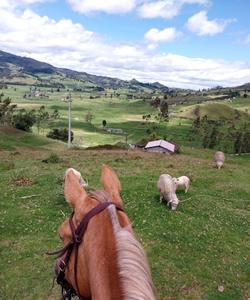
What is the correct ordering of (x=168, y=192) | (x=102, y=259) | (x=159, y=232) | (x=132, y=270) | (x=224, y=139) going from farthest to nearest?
(x=224, y=139) < (x=168, y=192) < (x=159, y=232) < (x=102, y=259) < (x=132, y=270)

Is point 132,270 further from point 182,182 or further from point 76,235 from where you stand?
point 182,182

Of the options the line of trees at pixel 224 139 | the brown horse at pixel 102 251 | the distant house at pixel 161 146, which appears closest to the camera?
the brown horse at pixel 102 251

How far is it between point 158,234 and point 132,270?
17.2 m

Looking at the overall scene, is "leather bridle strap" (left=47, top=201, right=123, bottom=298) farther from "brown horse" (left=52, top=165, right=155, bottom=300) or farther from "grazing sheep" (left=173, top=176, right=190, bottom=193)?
"grazing sheep" (left=173, top=176, right=190, bottom=193)

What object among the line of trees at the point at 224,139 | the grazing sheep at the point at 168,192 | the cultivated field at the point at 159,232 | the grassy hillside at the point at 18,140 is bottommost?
the line of trees at the point at 224,139

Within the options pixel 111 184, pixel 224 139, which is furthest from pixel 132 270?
pixel 224 139

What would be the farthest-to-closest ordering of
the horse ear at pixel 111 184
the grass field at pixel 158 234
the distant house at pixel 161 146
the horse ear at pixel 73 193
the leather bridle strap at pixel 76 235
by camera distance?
1. the distant house at pixel 161 146
2. the grass field at pixel 158 234
3. the horse ear at pixel 111 184
4. the horse ear at pixel 73 193
5. the leather bridle strap at pixel 76 235

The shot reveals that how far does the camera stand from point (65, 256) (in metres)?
4.19

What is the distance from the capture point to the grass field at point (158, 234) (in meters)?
16.1

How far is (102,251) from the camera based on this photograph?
3590 millimetres

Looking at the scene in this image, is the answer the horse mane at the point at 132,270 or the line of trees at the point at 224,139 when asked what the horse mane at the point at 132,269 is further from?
the line of trees at the point at 224,139

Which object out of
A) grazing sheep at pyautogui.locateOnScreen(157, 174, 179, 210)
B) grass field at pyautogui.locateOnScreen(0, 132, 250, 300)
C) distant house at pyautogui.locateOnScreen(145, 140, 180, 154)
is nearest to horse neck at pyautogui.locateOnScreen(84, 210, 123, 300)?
grass field at pyautogui.locateOnScreen(0, 132, 250, 300)

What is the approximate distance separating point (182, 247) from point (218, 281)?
9.29 feet

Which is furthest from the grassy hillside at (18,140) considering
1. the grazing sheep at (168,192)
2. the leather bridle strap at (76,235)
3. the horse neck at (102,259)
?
the horse neck at (102,259)
